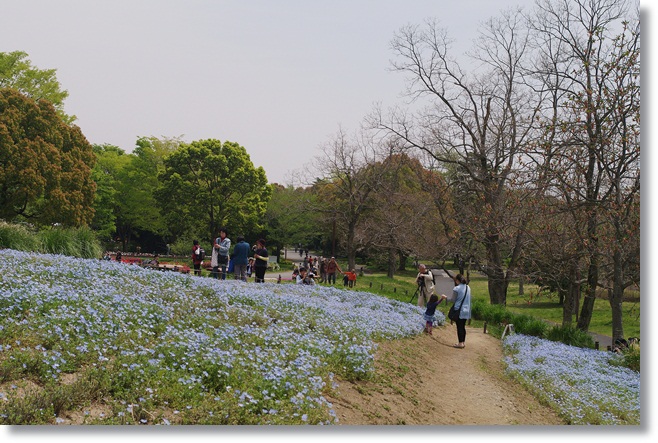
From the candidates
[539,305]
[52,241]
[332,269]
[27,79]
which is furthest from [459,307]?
[539,305]

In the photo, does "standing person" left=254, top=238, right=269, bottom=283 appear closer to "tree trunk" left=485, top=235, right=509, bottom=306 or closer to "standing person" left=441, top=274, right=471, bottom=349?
"standing person" left=441, top=274, right=471, bottom=349

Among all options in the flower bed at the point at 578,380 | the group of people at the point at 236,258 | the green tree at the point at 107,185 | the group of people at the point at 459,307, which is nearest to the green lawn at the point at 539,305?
the flower bed at the point at 578,380

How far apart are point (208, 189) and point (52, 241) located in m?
19.0

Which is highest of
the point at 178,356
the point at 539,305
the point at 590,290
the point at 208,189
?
the point at 208,189

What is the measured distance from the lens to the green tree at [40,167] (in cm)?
1908

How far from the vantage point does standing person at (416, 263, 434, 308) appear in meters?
16.7

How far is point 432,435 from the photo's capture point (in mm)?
6145

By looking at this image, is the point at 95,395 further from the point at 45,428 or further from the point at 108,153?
the point at 108,153

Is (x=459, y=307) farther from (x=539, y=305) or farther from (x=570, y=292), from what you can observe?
(x=539, y=305)

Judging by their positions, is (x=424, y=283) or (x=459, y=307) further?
(x=424, y=283)

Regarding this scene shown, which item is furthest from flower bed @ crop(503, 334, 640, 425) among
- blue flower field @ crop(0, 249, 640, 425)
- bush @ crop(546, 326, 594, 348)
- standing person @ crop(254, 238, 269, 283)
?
standing person @ crop(254, 238, 269, 283)

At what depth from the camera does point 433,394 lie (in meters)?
8.02

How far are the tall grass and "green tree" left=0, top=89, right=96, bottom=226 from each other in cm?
449

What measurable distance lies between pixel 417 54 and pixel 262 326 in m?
12.9
